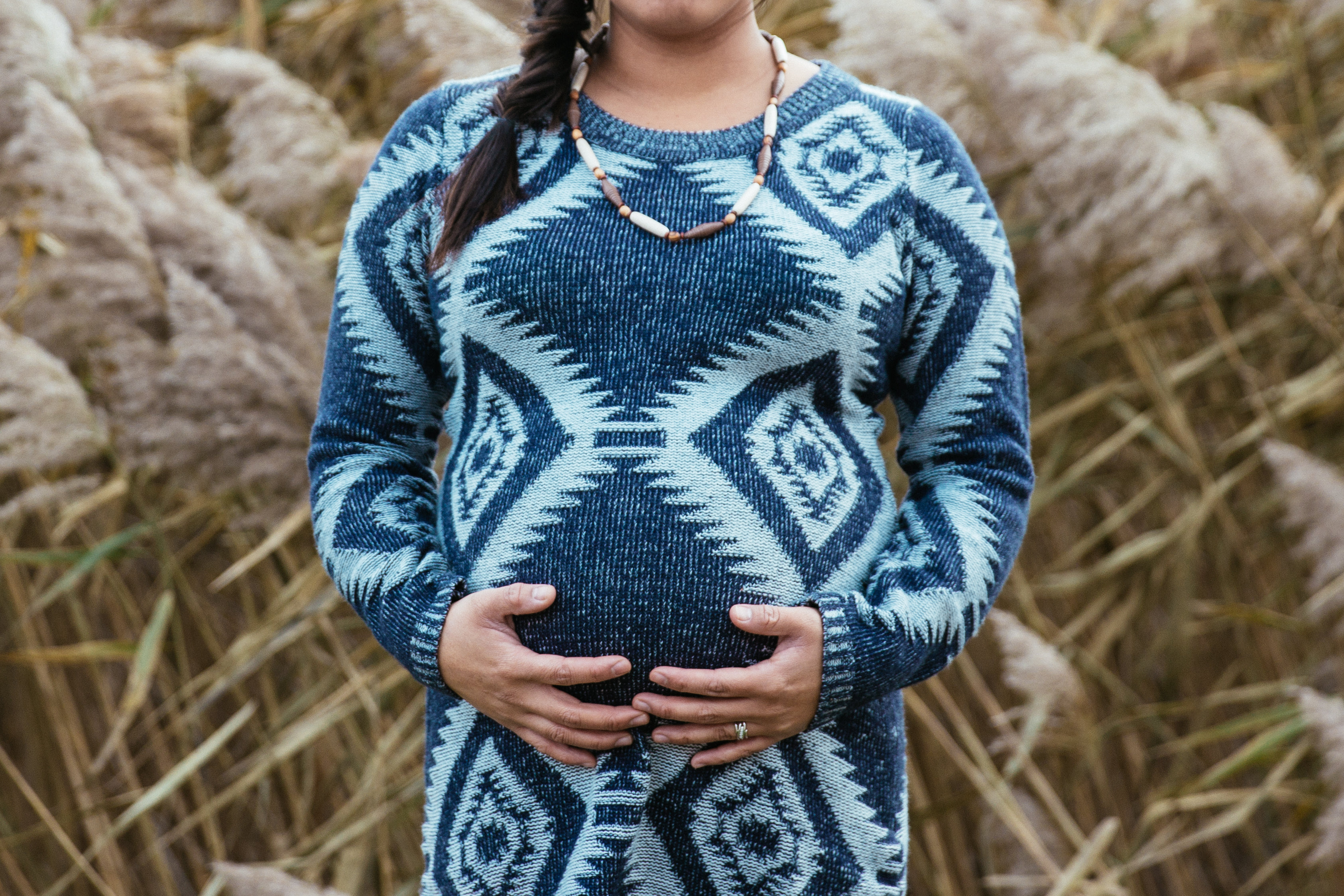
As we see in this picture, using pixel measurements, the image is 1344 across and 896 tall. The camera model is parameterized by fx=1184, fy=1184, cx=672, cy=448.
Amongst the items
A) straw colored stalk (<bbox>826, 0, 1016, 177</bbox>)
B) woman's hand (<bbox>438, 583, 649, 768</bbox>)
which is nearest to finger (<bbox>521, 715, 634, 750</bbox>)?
woman's hand (<bbox>438, 583, 649, 768</bbox>)

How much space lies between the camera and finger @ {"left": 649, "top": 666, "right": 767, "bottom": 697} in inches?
35.7

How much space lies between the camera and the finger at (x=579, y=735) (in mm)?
925

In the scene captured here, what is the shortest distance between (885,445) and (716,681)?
3.02 ft

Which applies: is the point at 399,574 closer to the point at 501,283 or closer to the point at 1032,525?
the point at 501,283

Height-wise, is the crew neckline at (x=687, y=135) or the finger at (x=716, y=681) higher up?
the crew neckline at (x=687, y=135)

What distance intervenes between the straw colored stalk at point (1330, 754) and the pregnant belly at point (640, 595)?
915 millimetres

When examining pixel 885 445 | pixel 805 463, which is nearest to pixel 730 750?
pixel 805 463

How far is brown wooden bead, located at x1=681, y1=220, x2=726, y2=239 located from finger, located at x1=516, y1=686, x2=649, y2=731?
0.38 meters

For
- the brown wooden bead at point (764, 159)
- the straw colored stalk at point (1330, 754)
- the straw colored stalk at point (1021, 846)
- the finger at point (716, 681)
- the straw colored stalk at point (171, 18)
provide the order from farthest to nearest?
the straw colored stalk at point (171, 18) < the straw colored stalk at point (1021, 846) < the straw colored stalk at point (1330, 754) < the brown wooden bead at point (764, 159) < the finger at point (716, 681)

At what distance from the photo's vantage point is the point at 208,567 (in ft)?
6.33

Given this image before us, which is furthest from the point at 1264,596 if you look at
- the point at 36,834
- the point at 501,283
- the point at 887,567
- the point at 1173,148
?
the point at 36,834

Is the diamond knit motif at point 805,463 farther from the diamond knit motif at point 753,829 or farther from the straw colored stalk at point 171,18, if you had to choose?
the straw colored stalk at point 171,18

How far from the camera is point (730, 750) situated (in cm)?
94

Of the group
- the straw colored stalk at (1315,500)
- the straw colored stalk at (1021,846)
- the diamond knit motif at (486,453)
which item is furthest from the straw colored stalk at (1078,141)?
the diamond knit motif at (486,453)
